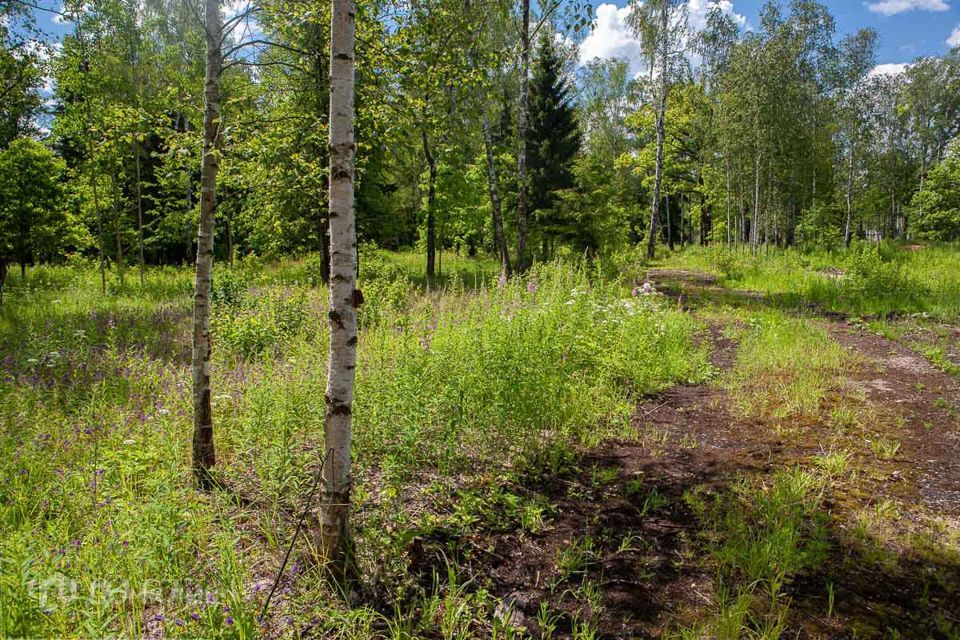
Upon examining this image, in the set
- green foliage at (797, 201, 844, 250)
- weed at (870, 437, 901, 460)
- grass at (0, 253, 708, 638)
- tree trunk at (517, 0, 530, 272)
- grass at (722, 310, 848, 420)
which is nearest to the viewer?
grass at (0, 253, 708, 638)

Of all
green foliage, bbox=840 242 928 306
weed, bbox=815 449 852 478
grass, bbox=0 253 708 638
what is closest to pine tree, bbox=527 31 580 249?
green foliage, bbox=840 242 928 306

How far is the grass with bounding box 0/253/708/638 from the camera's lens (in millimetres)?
2203

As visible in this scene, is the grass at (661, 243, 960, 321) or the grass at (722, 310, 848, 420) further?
the grass at (661, 243, 960, 321)

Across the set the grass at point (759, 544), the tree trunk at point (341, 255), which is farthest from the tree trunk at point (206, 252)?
the grass at point (759, 544)

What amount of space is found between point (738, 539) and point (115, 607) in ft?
11.1

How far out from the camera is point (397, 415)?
3.99 m

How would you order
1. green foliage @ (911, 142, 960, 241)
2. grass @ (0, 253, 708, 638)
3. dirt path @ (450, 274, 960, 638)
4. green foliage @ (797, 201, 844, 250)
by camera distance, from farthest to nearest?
1. green foliage @ (911, 142, 960, 241)
2. green foliage @ (797, 201, 844, 250)
3. dirt path @ (450, 274, 960, 638)
4. grass @ (0, 253, 708, 638)

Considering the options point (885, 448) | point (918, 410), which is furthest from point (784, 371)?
point (885, 448)

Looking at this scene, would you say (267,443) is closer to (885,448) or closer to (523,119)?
(885,448)

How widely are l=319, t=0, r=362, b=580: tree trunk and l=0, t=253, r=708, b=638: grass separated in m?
0.55

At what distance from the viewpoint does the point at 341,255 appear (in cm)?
236

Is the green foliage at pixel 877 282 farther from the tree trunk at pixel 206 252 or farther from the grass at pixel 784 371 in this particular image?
the tree trunk at pixel 206 252

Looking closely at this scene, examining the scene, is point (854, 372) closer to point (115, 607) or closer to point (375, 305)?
point (375, 305)

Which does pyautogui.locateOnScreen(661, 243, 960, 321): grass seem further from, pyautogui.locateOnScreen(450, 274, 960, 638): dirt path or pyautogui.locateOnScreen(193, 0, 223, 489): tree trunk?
pyautogui.locateOnScreen(193, 0, 223, 489): tree trunk
